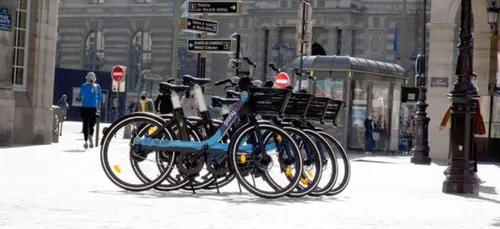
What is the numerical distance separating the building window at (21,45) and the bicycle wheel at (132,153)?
11.9 meters

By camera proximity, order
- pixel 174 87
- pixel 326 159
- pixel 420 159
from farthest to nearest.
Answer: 1. pixel 420 159
2. pixel 326 159
3. pixel 174 87

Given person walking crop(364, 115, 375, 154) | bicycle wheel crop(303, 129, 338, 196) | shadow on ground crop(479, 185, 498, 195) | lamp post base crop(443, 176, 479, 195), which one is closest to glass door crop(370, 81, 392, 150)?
person walking crop(364, 115, 375, 154)

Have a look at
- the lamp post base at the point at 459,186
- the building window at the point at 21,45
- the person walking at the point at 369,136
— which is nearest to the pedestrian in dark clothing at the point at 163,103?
the building window at the point at 21,45

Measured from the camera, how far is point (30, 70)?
24859 millimetres

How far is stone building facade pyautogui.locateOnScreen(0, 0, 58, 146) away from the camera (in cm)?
2342

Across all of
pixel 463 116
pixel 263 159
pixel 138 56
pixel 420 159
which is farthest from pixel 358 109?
→ pixel 138 56

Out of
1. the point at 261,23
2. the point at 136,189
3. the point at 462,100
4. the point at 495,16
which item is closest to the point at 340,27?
the point at 261,23

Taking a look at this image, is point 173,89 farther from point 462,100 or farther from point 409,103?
point 409,103

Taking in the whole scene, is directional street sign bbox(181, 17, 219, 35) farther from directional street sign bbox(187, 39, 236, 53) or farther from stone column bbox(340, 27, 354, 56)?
stone column bbox(340, 27, 354, 56)

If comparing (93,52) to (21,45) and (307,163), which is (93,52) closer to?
(21,45)

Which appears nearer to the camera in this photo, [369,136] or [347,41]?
[369,136]

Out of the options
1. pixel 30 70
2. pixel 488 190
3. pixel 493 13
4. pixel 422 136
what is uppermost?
pixel 493 13

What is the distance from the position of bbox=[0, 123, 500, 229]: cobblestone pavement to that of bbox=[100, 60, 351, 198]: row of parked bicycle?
0.76 ft

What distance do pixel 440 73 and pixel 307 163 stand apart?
19143 mm
